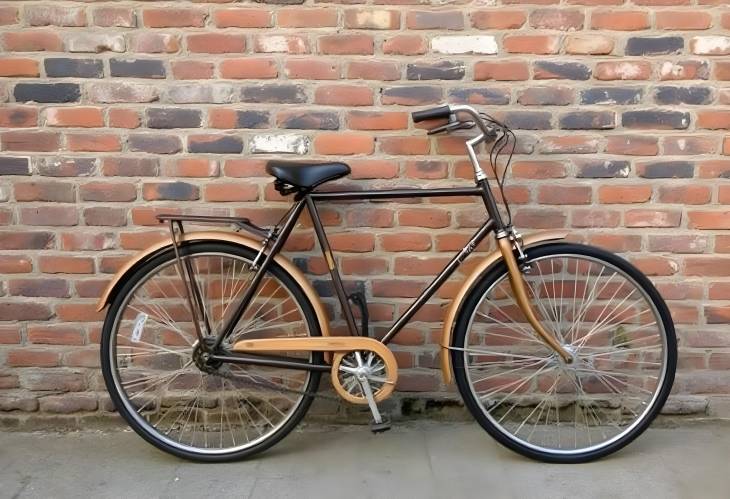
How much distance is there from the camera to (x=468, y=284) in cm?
267

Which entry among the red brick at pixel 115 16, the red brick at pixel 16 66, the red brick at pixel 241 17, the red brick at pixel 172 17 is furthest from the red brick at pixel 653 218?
the red brick at pixel 16 66

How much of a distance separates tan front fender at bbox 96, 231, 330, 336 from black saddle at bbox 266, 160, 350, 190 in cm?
29

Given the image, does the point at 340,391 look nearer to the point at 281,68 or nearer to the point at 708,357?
the point at 281,68

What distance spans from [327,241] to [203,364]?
690 millimetres

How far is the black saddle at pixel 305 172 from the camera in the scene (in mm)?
2588

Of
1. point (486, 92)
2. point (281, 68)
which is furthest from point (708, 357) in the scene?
point (281, 68)

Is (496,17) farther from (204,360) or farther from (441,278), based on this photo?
(204,360)

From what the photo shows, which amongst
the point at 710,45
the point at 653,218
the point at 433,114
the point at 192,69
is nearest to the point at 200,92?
the point at 192,69

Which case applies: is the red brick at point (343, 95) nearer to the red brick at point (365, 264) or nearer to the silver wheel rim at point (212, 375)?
the red brick at point (365, 264)

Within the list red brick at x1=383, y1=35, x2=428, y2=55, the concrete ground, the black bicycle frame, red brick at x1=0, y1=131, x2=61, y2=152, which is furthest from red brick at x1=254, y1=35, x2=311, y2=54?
the concrete ground

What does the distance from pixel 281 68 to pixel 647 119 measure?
151cm

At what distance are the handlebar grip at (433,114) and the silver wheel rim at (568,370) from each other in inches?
30.0

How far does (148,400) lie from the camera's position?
3031 mm

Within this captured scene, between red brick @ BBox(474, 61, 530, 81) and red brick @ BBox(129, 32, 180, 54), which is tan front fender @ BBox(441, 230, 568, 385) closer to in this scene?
red brick @ BBox(474, 61, 530, 81)
